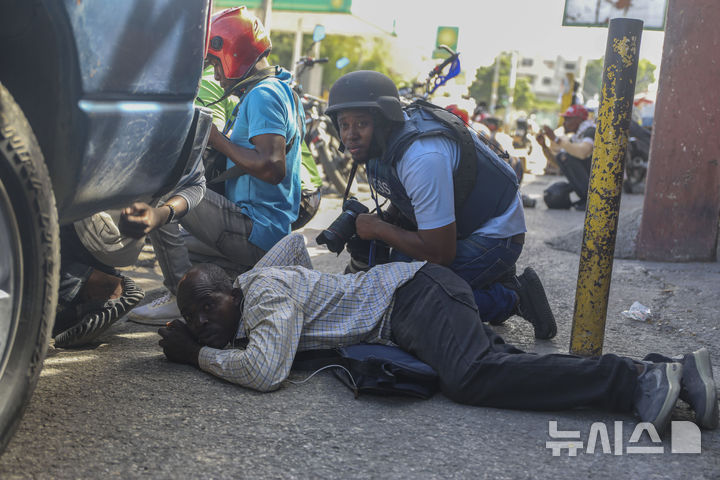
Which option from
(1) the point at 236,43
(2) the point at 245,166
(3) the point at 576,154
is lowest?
(2) the point at 245,166

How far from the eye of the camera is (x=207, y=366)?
9.21 ft

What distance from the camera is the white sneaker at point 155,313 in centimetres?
373

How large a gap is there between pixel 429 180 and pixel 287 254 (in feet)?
2.19

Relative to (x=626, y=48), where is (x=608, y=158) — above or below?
below

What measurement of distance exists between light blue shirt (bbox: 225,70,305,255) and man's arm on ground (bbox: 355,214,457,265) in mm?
687

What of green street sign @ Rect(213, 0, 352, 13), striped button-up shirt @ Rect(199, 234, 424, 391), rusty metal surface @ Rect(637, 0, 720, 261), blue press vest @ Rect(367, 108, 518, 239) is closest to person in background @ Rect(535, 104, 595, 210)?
rusty metal surface @ Rect(637, 0, 720, 261)

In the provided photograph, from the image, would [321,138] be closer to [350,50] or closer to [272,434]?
[272,434]

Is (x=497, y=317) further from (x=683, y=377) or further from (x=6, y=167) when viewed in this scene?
(x=6, y=167)

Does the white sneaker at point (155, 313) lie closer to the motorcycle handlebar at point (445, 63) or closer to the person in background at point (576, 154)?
the motorcycle handlebar at point (445, 63)

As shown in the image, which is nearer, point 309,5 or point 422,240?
point 422,240

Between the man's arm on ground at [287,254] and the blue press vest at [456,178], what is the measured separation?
45cm

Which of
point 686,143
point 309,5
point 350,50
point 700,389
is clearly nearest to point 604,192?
point 700,389

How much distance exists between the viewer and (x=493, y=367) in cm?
266

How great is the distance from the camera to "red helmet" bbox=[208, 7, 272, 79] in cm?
397
